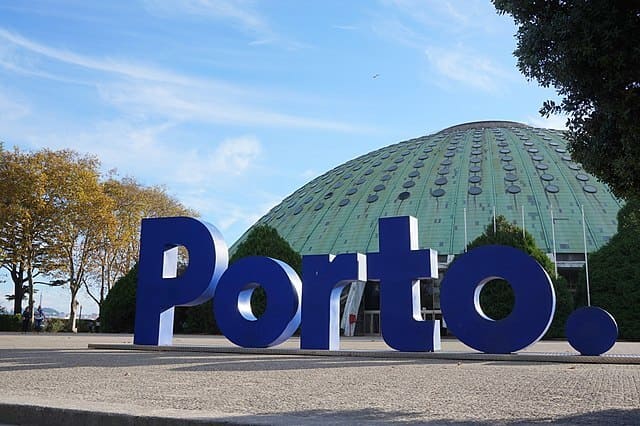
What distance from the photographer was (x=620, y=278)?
38.8 metres

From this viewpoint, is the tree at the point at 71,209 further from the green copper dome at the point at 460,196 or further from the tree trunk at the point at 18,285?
the green copper dome at the point at 460,196

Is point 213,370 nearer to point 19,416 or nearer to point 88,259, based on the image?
point 19,416

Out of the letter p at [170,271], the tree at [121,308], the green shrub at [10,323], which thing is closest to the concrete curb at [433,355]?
the letter p at [170,271]

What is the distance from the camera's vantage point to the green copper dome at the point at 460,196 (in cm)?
4675

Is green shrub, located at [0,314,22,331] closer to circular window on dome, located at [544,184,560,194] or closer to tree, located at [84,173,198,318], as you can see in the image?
tree, located at [84,173,198,318]

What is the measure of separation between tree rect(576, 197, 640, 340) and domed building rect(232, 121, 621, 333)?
12.8 feet

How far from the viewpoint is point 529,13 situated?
26.9 feet

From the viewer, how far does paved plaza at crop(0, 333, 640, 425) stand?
21.4 ft

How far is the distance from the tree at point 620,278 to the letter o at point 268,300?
25771 mm

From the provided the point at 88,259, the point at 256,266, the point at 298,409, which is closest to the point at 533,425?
the point at 298,409

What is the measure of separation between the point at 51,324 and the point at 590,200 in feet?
138

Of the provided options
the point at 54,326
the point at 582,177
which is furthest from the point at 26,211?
the point at 582,177

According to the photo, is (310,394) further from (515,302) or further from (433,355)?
(515,302)

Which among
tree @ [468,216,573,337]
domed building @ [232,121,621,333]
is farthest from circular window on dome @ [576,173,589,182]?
tree @ [468,216,573,337]
